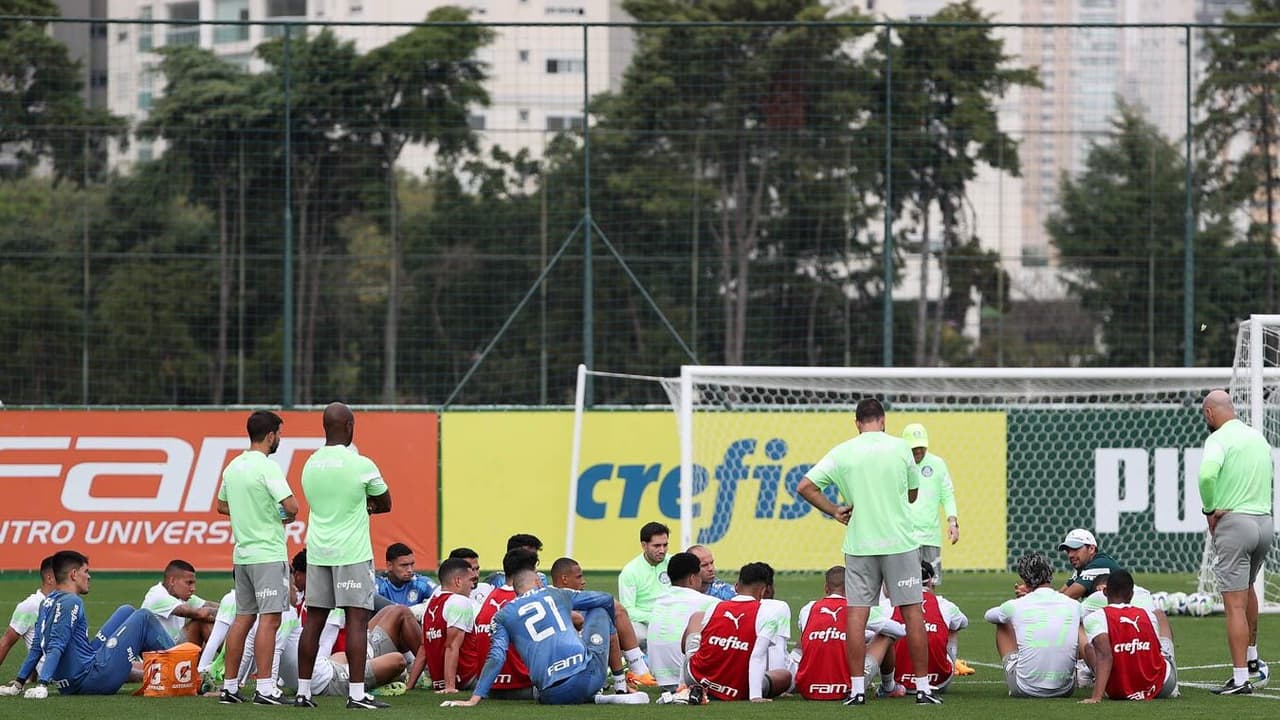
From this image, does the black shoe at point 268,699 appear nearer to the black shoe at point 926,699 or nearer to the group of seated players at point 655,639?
the group of seated players at point 655,639

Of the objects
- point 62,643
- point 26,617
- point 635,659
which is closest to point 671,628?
point 635,659

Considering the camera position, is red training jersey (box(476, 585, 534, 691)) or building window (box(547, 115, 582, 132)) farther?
building window (box(547, 115, 582, 132))

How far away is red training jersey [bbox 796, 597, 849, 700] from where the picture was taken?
11.0 m

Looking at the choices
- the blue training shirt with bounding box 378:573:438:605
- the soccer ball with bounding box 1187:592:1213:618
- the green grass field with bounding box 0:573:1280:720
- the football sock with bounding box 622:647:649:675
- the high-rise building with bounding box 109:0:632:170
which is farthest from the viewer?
the high-rise building with bounding box 109:0:632:170

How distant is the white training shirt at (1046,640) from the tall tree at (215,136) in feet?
65.8

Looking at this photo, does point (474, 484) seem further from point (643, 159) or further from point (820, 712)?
point (820, 712)

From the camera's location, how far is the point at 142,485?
20906 mm

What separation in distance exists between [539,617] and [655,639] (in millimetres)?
1106

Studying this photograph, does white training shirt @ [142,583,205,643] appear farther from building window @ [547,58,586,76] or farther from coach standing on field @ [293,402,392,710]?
building window @ [547,58,586,76]

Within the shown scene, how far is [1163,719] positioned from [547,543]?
12148 mm

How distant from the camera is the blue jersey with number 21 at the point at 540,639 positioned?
34.9ft

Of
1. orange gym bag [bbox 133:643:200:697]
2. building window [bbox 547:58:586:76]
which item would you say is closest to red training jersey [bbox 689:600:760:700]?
orange gym bag [bbox 133:643:200:697]

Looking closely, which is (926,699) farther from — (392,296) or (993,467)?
(392,296)

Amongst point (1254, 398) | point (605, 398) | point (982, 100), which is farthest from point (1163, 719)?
point (982, 100)
